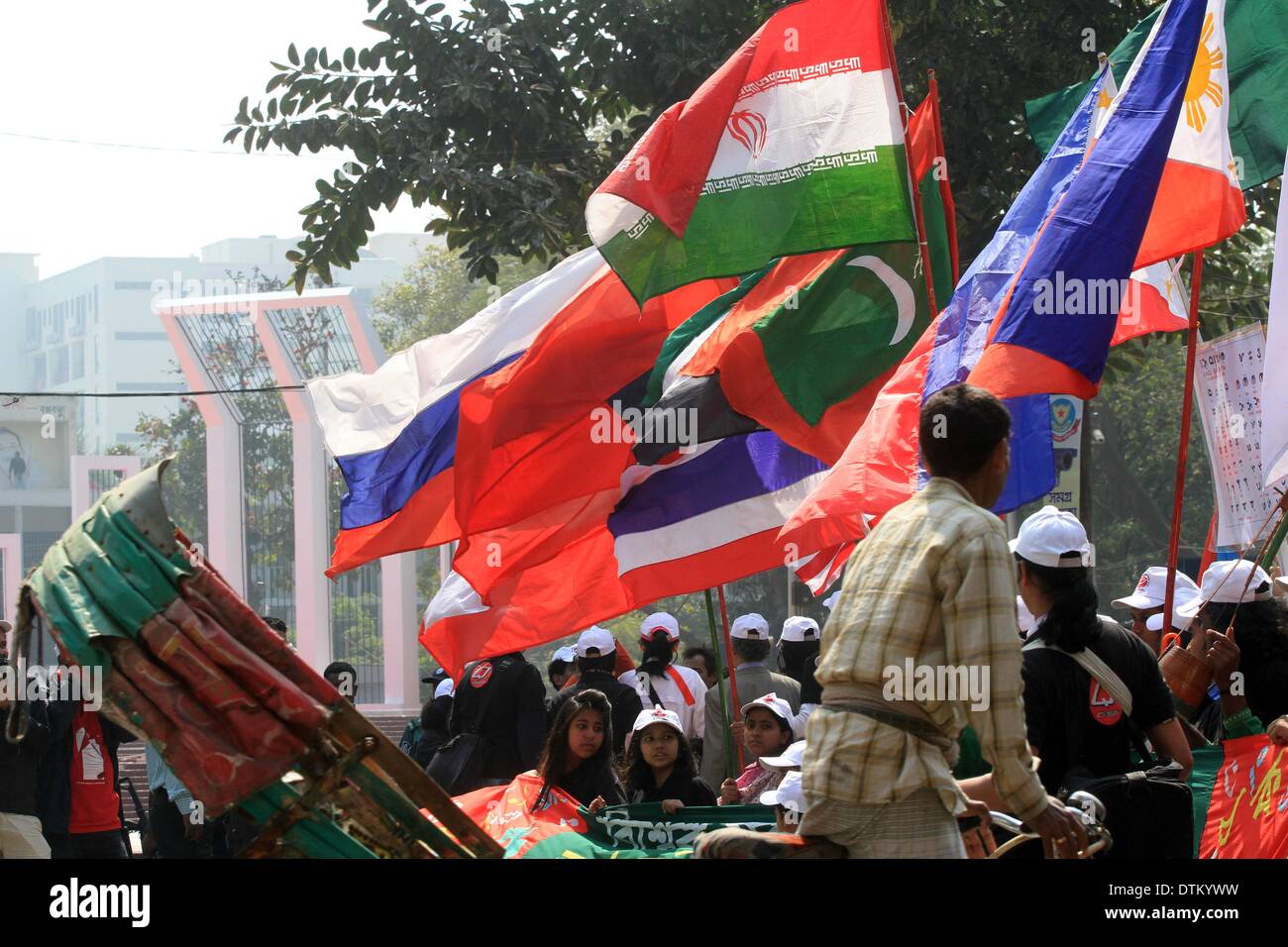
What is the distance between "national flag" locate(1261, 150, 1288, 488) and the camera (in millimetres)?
6785

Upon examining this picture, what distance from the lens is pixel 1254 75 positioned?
9.09m

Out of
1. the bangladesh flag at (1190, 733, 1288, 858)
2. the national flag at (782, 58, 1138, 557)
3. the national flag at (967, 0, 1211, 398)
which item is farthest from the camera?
the national flag at (782, 58, 1138, 557)

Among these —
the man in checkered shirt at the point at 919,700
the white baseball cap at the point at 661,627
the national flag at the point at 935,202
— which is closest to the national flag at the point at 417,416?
the white baseball cap at the point at 661,627

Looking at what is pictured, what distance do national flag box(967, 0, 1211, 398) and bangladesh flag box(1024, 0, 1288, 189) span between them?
4.61ft

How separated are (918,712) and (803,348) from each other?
479 centimetres

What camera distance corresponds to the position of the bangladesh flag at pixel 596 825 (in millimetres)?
7113

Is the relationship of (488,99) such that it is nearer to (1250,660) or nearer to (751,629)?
(751,629)

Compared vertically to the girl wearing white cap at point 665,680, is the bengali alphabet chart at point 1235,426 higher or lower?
→ higher

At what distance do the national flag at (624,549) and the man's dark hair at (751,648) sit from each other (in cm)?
74

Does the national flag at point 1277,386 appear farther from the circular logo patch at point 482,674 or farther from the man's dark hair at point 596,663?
the circular logo patch at point 482,674

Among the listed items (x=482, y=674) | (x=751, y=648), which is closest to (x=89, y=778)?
(x=482, y=674)

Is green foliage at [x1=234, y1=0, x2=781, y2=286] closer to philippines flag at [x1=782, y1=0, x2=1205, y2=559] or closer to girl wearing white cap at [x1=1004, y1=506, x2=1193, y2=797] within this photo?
philippines flag at [x1=782, y1=0, x2=1205, y2=559]

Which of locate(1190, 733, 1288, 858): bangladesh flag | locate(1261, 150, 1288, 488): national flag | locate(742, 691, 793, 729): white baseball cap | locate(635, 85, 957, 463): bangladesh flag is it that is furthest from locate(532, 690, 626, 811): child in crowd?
locate(1261, 150, 1288, 488): national flag
